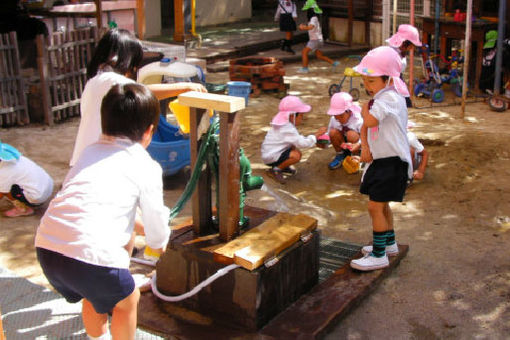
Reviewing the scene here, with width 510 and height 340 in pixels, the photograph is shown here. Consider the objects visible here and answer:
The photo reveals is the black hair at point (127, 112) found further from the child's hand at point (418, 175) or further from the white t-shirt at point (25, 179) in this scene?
the child's hand at point (418, 175)

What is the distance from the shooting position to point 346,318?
378cm

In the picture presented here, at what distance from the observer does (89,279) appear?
2.66 meters

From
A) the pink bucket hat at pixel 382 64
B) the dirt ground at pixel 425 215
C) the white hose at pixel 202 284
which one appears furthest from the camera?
the pink bucket hat at pixel 382 64

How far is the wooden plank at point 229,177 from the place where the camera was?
11.5 feet

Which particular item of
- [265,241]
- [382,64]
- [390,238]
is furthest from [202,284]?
[382,64]

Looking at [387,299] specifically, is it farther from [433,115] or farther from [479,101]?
[479,101]

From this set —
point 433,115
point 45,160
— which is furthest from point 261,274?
point 433,115

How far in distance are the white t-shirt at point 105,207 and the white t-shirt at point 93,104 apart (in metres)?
0.72

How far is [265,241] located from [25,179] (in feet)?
8.64

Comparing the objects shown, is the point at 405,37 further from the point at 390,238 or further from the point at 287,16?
the point at 287,16

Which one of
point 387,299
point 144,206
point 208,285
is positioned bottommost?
point 387,299

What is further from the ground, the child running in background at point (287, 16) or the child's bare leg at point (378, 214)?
the child running in background at point (287, 16)

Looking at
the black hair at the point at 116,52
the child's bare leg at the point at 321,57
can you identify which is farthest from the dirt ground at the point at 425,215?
the child's bare leg at the point at 321,57

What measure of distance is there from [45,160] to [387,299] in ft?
14.8
